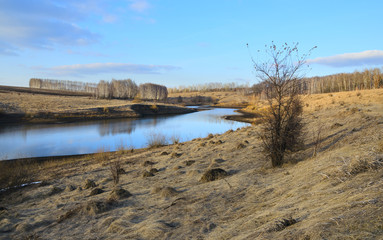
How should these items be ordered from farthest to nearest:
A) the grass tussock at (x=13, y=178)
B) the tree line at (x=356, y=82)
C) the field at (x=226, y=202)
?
the tree line at (x=356, y=82)
the grass tussock at (x=13, y=178)
the field at (x=226, y=202)

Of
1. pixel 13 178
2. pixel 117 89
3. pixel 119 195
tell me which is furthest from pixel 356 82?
pixel 117 89

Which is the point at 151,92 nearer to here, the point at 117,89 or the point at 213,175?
the point at 117,89

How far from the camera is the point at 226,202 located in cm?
603

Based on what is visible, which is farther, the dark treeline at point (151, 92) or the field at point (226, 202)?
the dark treeline at point (151, 92)

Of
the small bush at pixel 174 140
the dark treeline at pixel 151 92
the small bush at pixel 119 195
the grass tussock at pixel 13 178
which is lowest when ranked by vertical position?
the grass tussock at pixel 13 178

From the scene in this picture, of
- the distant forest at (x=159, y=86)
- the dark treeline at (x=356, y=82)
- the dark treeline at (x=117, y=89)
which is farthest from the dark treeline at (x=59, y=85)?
the dark treeline at (x=356, y=82)

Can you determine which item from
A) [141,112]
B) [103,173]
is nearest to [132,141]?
[103,173]

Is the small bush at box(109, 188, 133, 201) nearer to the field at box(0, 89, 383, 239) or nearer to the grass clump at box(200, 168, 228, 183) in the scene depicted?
the field at box(0, 89, 383, 239)

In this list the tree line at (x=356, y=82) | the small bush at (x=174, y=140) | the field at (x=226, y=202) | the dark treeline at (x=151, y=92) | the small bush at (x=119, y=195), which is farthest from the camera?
the dark treeline at (x=151, y=92)

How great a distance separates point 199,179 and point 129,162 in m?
6.18

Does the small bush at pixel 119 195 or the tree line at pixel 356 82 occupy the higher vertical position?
the tree line at pixel 356 82

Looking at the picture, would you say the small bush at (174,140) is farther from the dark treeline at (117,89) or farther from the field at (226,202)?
the dark treeline at (117,89)

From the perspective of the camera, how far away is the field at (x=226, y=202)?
361 centimetres

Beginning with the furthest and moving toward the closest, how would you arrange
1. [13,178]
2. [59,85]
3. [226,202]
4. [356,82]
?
[59,85] < [356,82] < [13,178] < [226,202]
